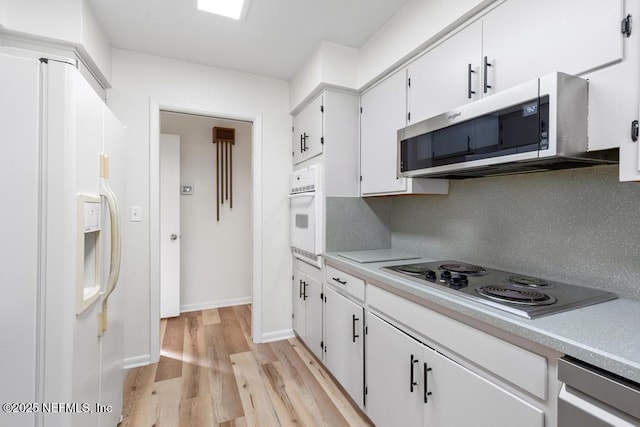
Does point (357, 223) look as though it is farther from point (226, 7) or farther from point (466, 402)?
point (226, 7)

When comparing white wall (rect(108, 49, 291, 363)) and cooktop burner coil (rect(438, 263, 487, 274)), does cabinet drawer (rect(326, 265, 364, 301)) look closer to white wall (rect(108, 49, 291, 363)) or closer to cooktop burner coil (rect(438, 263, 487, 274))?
cooktop burner coil (rect(438, 263, 487, 274))

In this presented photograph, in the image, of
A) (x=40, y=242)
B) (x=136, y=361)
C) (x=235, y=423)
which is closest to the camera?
(x=40, y=242)

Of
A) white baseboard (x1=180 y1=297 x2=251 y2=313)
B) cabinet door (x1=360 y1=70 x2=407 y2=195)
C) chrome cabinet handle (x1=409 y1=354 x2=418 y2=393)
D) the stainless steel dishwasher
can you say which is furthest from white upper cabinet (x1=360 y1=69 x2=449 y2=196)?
white baseboard (x1=180 y1=297 x2=251 y2=313)

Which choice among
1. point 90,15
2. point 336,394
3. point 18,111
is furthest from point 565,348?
point 90,15

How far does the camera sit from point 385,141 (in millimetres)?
2068

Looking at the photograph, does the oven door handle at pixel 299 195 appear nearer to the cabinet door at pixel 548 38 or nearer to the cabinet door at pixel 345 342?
the cabinet door at pixel 345 342

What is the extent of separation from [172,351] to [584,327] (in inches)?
111

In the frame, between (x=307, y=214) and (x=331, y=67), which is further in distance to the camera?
(x=307, y=214)

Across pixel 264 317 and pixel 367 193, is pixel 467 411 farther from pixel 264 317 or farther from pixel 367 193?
pixel 264 317

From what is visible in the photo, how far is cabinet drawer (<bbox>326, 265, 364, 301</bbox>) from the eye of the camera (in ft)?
5.80

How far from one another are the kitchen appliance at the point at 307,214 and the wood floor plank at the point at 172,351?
4.23 ft

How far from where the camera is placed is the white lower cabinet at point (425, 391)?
0.96 meters

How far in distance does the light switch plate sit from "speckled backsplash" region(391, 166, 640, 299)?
7.35ft

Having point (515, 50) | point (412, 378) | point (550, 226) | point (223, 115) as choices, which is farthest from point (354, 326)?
point (223, 115)
